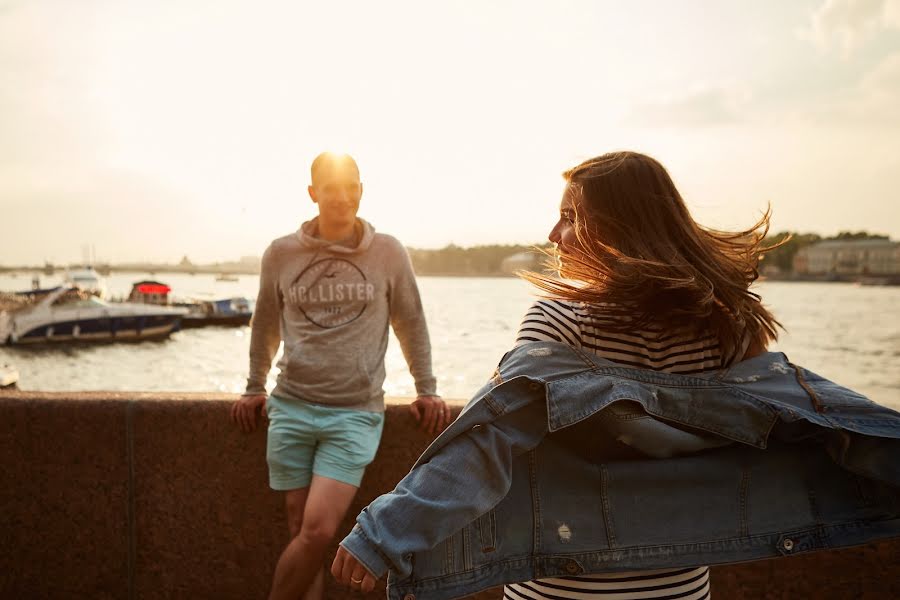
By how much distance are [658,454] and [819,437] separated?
12.8 inches

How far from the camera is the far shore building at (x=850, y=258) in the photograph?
12688cm

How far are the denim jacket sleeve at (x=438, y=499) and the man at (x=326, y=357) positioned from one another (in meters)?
1.32

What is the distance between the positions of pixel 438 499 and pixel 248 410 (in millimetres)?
1852

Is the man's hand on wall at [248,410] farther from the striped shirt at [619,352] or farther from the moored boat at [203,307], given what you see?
the moored boat at [203,307]

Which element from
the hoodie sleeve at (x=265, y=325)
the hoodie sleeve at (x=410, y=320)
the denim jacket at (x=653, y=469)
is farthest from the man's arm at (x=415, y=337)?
the denim jacket at (x=653, y=469)

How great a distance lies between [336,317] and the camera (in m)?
2.66

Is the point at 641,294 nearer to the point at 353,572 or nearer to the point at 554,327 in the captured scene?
the point at 554,327

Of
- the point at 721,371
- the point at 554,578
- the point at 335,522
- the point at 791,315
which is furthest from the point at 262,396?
the point at 791,315

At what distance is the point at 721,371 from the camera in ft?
4.49

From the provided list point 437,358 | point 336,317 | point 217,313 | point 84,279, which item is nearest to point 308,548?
point 336,317

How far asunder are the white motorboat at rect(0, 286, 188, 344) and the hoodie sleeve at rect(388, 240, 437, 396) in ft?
190

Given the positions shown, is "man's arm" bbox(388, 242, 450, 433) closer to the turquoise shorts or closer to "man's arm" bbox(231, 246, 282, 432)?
the turquoise shorts

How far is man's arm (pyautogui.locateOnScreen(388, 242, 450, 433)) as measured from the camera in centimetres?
281

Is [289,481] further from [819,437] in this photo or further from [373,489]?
[819,437]
